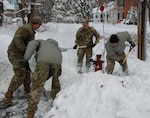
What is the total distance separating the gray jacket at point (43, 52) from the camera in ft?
20.1

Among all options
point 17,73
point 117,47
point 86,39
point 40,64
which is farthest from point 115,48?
point 40,64

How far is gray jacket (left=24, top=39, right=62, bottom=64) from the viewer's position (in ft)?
20.1

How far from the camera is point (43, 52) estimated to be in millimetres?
6137

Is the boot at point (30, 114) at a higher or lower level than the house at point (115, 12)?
lower

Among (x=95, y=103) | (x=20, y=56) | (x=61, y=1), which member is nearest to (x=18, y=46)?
(x=20, y=56)

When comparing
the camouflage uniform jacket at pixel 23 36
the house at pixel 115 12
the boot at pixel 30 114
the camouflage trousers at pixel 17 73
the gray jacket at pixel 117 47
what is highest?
the house at pixel 115 12

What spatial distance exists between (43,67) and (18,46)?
1140 mm

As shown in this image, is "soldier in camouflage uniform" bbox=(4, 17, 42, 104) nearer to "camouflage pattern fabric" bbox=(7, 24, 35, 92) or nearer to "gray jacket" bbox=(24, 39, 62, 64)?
"camouflage pattern fabric" bbox=(7, 24, 35, 92)

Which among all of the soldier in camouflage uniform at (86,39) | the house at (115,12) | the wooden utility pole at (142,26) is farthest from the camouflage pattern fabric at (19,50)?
the house at (115,12)

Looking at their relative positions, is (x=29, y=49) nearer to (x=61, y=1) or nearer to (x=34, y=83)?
(x=34, y=83)

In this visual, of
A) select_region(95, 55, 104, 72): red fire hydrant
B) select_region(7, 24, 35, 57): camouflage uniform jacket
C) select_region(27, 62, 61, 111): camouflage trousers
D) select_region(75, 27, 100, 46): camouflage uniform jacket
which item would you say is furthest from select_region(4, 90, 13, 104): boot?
select_region(75, 27, 100, 46): camouflage uniform jacket

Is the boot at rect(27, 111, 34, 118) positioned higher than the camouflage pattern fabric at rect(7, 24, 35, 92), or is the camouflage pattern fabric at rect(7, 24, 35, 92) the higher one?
the camouflage pattern fabric at rect(7, 24, 35, 92)

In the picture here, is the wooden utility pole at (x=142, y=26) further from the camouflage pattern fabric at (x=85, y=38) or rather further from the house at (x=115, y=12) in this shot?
the house at (x=115, y=12)

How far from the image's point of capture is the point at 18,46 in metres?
6.99
